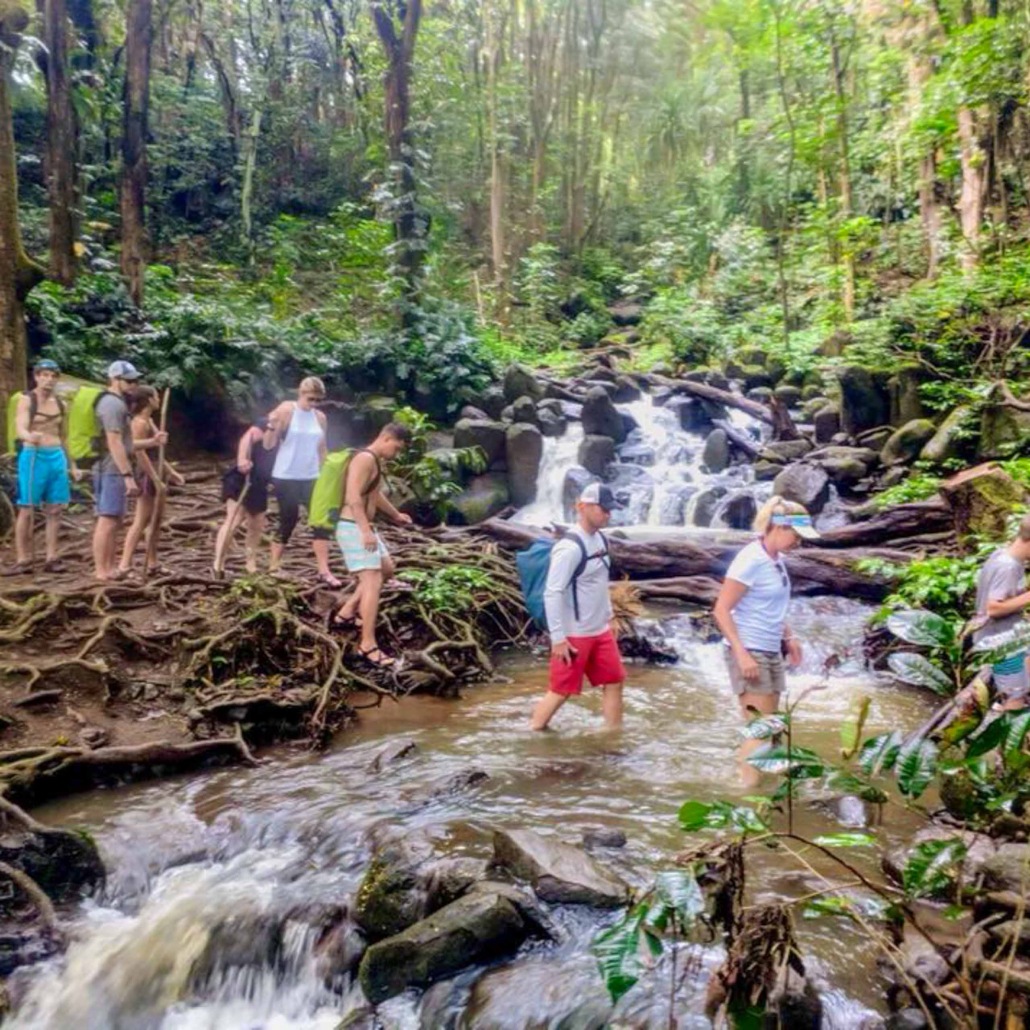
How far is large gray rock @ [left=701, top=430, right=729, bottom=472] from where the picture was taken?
15422 mm

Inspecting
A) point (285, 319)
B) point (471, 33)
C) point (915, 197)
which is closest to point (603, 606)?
point (285, 319)

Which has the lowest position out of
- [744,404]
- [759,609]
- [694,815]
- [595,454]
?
[694,815]

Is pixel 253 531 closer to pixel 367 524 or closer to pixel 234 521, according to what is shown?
pixel 234 521

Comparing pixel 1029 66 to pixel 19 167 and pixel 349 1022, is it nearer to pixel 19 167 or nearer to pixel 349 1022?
pixel 349 1022

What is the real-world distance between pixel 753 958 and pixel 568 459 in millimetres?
12845

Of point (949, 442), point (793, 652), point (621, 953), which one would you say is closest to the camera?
point (621, 953)

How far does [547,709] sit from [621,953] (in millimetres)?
4144

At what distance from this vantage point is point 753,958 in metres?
2.67

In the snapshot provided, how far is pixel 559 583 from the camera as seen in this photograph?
19.7 feet

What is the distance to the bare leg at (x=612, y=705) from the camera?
6.62 metres

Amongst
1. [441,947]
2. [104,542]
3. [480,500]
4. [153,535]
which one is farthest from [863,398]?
[441,947]

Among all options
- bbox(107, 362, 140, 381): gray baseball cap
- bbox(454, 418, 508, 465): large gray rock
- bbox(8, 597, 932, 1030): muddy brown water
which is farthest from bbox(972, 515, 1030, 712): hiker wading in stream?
bbox(454, 418, 508, 465): large gray rock

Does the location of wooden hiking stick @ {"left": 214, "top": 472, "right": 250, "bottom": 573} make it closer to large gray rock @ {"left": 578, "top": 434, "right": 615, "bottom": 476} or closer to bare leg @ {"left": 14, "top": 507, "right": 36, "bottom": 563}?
bare leg @ {"left": 14, "top": 507, "right": 36, "bottom": 563}

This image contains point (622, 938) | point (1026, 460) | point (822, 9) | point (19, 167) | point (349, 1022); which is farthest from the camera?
point (19, 167)
